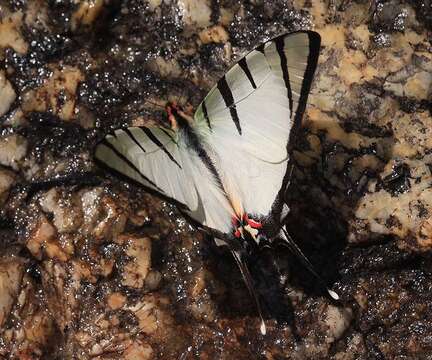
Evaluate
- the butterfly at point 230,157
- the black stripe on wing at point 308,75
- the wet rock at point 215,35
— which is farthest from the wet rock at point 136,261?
the wet rock at point 215,35

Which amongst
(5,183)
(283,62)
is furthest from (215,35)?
(5,183)

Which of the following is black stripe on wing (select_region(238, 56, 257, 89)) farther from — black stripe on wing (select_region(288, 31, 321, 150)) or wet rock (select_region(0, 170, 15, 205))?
wet rock (select_region(0, 170, 15, 205))

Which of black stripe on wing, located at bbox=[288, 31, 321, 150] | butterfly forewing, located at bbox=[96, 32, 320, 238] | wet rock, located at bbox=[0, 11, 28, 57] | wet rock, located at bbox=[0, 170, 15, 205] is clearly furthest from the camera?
wet rock, located at bbox=[0, 11, 28, 57]

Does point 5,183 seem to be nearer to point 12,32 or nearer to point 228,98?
point 12,32

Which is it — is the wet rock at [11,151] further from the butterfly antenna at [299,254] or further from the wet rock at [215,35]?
the butterfly antenna at [299,254]

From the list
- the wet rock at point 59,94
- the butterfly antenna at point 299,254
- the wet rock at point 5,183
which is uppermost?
the wet rock at point 59,94

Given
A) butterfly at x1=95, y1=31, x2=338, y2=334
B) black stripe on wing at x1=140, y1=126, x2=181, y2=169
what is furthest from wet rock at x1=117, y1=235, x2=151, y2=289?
black stripe on wing at x1=140, y1=126, x2=181, y2=169
